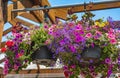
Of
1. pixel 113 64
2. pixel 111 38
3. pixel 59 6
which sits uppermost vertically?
pixel 59 6

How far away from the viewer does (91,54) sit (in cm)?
247

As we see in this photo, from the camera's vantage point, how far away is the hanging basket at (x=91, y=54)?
247cm

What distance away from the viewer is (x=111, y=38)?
253cm

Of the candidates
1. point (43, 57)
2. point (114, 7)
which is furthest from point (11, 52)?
point (114, 7)

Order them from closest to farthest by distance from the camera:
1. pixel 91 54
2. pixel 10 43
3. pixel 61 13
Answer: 1. pixel 91 54
2. pixel 10 43
3. pixel 61 13

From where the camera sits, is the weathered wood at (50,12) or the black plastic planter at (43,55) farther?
the weathered wood at (50,12)

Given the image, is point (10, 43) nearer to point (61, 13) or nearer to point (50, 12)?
point (50, 12)

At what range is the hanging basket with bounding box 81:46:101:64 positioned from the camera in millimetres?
2469

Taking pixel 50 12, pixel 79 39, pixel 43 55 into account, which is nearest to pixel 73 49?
pixel 79 39

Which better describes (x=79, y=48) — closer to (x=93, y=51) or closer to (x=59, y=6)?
(x=93, y=51)

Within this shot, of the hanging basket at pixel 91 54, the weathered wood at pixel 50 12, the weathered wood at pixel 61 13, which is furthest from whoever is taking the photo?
the weathered wood at pixel 61 13

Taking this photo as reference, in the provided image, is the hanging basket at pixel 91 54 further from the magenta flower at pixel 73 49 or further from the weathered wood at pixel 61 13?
the weathered wood at pixel 61 13

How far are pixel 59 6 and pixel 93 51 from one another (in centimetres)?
110

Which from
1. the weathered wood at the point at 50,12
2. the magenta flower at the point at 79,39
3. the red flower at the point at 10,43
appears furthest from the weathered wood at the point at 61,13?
the magenta flower at the point at 79,39
